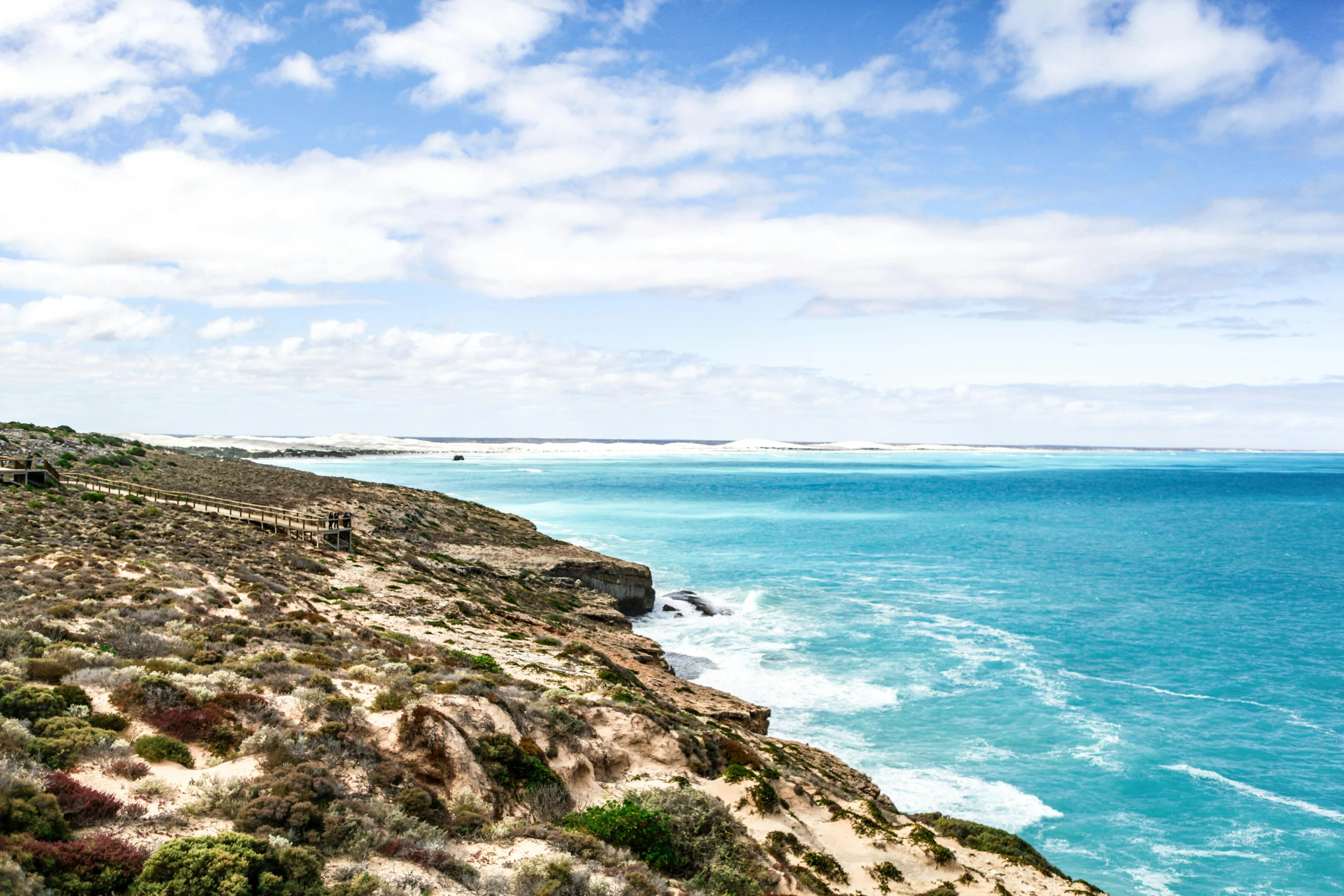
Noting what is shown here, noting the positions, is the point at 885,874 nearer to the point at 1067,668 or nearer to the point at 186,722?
the point at 186,722

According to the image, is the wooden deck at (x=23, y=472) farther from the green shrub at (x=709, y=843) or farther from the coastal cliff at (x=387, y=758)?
the green shrub at (x=709, y=843)

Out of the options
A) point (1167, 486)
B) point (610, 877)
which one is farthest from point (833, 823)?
point (1167, 486)

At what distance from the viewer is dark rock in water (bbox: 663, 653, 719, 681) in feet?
114

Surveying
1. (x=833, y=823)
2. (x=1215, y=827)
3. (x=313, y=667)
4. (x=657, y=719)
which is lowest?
(x=1215, y=827)

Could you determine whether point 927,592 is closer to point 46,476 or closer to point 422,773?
point 422,773

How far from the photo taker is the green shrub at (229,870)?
348 inches

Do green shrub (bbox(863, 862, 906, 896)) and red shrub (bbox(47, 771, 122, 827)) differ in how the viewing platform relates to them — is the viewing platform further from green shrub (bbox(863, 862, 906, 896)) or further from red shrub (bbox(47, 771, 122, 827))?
green shrub (bbox(863, 862, 906, 896))

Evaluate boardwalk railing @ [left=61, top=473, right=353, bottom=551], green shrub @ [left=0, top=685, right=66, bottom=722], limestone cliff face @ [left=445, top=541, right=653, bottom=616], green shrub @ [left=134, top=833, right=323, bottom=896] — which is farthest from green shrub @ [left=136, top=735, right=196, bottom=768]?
limestone cliff face @ [left=445, top=541, right=653, bottom=616]

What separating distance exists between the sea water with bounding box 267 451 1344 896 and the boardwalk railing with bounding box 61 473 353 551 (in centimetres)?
1756

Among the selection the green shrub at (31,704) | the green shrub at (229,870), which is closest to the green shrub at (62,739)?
the green shrub at (31,704)

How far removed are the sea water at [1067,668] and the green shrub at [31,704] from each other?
2174 centimetres

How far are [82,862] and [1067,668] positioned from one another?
125 ft

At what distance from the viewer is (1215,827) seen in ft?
74.8

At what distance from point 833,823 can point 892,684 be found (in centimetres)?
1837
